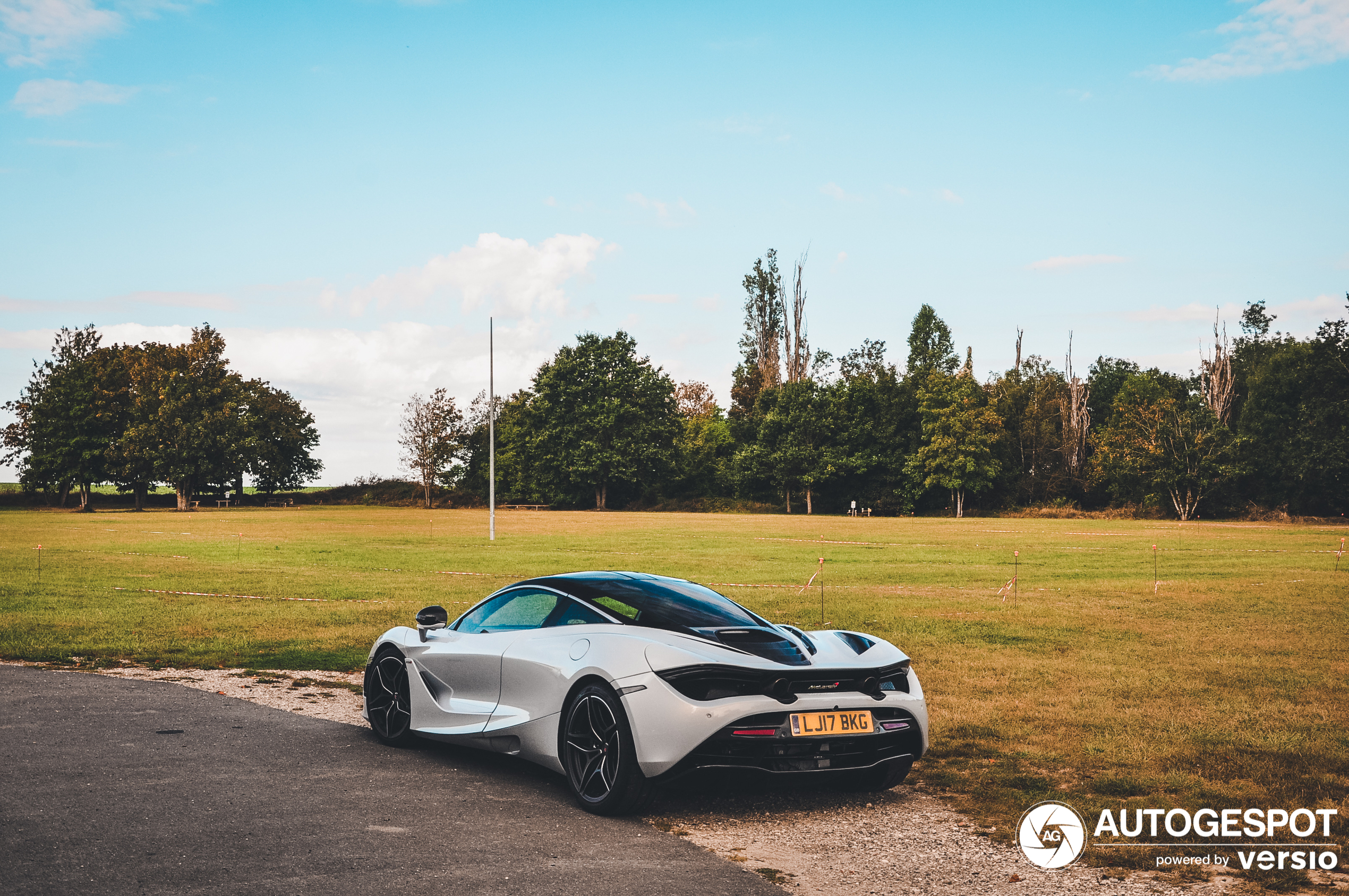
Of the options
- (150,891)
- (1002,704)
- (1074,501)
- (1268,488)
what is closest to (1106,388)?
(1074,501)

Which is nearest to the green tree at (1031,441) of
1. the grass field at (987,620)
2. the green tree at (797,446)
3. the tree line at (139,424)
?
the green tree at (797,446)

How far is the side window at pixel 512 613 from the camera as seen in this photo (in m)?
7.02

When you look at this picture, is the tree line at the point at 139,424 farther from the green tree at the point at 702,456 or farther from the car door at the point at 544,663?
the car door at the point at 544,663

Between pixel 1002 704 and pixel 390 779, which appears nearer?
pixel 390 779

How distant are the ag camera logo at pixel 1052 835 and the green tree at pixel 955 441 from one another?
7751 cm

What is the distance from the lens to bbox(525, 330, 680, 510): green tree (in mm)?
91562

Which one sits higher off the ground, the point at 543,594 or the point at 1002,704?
the point at 543,594

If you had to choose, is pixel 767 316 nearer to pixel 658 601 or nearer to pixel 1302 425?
pixel 1302 425

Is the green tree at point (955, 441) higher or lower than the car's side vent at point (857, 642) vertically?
higher

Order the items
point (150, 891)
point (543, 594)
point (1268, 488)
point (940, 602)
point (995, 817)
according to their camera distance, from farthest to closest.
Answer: point (1268, 488), point (940, 602), point (543, 594), point (995, 817), point (150, 891)

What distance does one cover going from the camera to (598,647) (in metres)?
6.14

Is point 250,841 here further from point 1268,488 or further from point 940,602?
point 1268,488

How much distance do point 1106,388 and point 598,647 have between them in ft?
361

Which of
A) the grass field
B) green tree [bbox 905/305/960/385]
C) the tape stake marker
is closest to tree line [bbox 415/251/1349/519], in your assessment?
green tree [bbox 905/305/960/385]
